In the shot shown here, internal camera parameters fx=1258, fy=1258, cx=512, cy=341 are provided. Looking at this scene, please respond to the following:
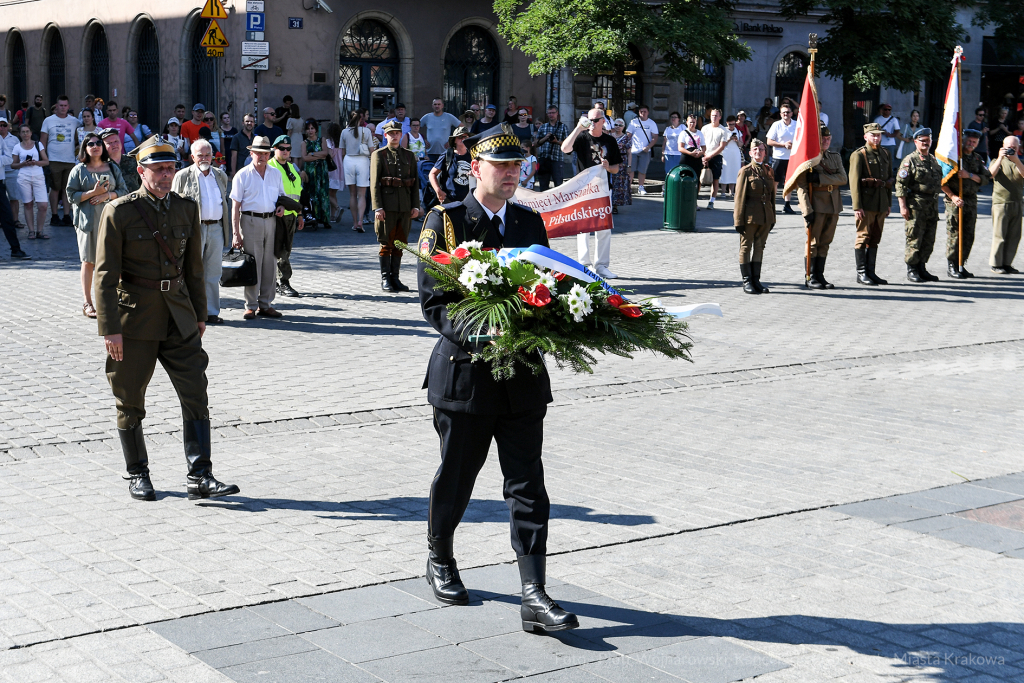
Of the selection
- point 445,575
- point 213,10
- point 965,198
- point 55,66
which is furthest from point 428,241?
point 55,66

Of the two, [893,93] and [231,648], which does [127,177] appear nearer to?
[231,648]

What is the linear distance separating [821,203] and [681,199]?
5.68 meters

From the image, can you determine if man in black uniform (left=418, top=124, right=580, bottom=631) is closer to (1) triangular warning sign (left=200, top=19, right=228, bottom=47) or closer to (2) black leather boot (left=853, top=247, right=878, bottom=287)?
(2) black leather boot (left=853, top=247, right=878, bottom=287)

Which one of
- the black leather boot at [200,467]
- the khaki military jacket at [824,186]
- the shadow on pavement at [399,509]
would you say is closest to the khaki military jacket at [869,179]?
the khaki military jacket at [824,186]

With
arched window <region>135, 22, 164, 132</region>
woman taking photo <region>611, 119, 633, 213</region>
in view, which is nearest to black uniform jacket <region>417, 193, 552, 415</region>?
woman taking photo <region>611, 119, 633, 213</region>

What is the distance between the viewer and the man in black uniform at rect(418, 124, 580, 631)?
4945mm

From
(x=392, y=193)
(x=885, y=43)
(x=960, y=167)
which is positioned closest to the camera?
(x=392, y=193)

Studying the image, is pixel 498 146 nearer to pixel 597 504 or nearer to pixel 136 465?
pixel 597 504

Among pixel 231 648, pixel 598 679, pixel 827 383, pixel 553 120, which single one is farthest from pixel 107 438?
pixel 553 120

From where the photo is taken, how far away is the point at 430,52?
105 ft

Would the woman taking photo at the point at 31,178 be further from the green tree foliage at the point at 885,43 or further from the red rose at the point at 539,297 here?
the green tree foliage at the point at 885,43

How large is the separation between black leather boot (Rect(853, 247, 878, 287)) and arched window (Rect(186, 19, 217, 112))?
18910 mm

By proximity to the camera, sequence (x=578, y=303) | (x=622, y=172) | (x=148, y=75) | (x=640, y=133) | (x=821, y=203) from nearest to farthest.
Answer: (x=578, y=303) → (x=821, y=203) → (x=622, y=172) → (x=640, y=133) → (x=148, y=75)

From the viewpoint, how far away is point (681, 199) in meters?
21.0
